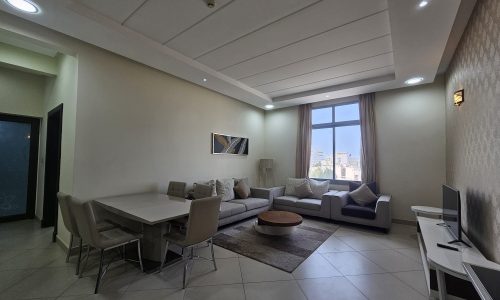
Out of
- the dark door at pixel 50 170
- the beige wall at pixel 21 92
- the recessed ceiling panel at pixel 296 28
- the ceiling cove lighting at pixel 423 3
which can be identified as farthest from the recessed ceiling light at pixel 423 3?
the beige wall at pixel 21 92

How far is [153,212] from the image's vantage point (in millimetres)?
2420

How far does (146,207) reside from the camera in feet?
8.66

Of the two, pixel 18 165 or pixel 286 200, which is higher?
pixel 18 165

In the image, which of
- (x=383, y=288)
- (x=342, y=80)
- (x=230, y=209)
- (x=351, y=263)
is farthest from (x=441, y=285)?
(x=342, y=80)

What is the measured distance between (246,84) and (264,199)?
2.67 m

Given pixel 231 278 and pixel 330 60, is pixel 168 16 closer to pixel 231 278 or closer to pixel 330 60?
pixel 330 60

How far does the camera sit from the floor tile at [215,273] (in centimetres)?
234

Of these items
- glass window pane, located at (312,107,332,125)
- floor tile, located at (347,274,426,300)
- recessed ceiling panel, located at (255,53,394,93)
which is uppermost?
recessed ceiling panel, located at (255,53,394,93)

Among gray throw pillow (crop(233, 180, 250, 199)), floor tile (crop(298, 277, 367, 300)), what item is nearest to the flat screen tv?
floor tile (crop(298, 277, 367, 300))

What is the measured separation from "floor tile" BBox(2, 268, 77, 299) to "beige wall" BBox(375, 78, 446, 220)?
5.47m

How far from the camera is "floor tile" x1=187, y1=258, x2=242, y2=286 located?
7.68ft

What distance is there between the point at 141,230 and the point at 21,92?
382 centimetres

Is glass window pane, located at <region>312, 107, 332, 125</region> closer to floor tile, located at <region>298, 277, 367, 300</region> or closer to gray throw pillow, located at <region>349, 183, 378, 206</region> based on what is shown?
gray throw pillow, located at <region>349, 183, 378, 206</region>

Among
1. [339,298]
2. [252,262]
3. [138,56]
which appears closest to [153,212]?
[252,262]
